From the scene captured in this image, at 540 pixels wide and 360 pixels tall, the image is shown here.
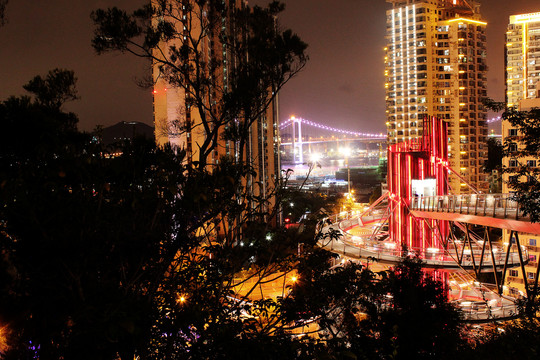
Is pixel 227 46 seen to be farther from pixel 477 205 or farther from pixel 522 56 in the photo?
pixel 522 56

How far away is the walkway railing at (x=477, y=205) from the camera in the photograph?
1035cm

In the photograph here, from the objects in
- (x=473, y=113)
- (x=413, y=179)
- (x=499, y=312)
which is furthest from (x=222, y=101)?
(x=473, y=113)

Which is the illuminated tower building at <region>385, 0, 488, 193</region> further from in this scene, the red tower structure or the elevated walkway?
the elevated walkway

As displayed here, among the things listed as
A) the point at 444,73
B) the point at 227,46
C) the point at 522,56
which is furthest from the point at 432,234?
the point at 522,56

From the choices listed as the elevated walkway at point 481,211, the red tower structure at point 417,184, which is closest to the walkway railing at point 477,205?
the elevated walkway at point 481,211

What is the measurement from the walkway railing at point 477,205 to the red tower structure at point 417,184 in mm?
862

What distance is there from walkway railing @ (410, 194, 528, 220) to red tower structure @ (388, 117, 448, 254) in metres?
0.86

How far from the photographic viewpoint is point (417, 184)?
17875 millimetres

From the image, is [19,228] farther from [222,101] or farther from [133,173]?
[222,101]

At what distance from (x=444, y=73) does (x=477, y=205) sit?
4581 centimetres

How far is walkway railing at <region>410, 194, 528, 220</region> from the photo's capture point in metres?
10.4

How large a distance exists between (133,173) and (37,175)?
2.73 ft

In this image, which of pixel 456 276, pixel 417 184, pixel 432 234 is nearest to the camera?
pixel 432 234

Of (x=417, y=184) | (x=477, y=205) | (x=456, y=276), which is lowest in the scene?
(x=456, y=276)
